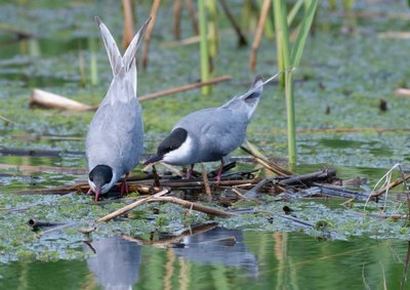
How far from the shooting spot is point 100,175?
5.75 metres

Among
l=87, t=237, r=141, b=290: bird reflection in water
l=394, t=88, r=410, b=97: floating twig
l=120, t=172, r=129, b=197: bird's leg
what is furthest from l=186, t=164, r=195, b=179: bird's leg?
l=394, t=88, r=410, b=97: floating twig

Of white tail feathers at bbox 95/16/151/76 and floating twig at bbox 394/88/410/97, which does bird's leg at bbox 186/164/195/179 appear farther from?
floating twig at bbox 394/88/410/97

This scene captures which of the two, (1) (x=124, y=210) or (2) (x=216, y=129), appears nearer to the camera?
(1) (x=124, y=210)

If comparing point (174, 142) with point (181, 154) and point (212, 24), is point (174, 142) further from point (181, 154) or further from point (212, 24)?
point (212, 24)

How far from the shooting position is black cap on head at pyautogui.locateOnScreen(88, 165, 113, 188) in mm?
5738

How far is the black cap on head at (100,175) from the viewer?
18.8 ft

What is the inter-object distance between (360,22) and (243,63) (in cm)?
314

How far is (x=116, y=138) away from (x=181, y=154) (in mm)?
367

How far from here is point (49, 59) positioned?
1125 centimetres

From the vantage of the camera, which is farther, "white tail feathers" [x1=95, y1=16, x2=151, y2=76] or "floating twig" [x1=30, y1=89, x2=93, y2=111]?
"floating twig" [x1=30, y1=89, x2=93, y2=111]

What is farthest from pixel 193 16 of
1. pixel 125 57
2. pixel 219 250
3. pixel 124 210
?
pixel 219 250

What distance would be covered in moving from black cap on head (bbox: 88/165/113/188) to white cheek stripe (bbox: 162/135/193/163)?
1.06ft

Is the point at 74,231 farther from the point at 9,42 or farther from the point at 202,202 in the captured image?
the point at 9,42

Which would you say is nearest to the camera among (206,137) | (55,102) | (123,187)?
(123,187)
